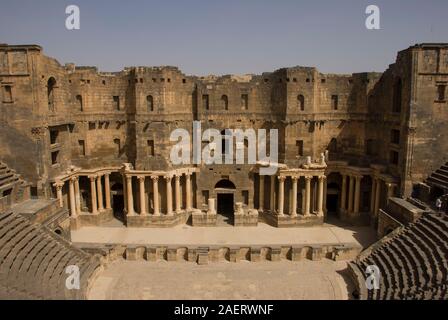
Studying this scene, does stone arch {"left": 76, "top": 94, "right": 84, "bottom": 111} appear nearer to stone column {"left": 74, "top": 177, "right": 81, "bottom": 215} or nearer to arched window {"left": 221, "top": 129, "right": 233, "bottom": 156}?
stone column {"left": 74, "top": 177, "right": 81, "bottom": 215}

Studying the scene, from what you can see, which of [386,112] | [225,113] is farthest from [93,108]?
[386,112]

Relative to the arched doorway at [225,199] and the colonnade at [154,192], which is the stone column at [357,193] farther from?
the colonnade at [154,192]

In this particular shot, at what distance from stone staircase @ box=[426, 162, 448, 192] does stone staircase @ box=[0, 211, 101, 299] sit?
19494 mm

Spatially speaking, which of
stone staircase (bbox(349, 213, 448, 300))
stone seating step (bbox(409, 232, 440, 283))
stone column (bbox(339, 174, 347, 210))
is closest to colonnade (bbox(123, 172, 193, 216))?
stone column (bbox(339, 174, 347, 210))

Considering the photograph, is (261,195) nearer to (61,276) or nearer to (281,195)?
(281,195)

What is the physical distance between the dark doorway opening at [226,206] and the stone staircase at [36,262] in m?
11.4

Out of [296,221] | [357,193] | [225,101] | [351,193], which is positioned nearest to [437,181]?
[357,193]

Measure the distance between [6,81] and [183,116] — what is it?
37.2 ft

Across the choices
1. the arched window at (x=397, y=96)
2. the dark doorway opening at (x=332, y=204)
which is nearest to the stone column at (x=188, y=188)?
the dark doorway opening at (x=332, y=204)

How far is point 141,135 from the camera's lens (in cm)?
2670

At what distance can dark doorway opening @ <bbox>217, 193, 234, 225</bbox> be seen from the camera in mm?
29016

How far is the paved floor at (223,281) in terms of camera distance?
707 inches

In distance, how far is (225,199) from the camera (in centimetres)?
3128
